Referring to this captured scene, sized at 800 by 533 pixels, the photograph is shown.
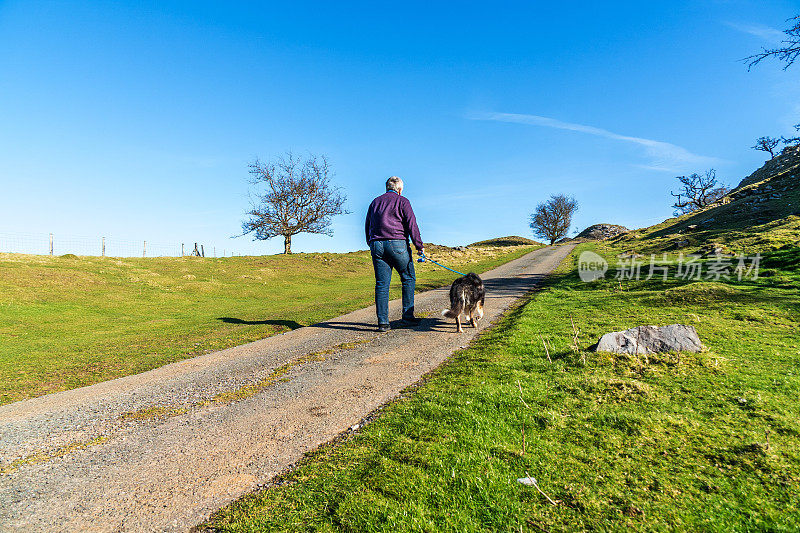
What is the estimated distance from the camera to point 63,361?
26.7 ft

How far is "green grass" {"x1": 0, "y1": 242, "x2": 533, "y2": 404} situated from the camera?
796 cm

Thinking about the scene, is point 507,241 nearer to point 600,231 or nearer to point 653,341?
point 600,231

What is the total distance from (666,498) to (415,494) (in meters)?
1.77

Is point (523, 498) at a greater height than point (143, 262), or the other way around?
point (143, 262)

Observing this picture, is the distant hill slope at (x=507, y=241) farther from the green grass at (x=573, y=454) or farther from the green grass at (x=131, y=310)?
the green grass at (x=573, y=454)

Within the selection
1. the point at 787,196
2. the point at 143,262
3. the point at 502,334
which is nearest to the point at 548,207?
the point at 787,196

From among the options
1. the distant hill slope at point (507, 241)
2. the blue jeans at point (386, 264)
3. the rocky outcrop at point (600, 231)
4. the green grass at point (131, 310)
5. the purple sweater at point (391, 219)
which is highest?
the rocky outcrop at point (600, 231)

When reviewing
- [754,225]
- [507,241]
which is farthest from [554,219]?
[754,225]

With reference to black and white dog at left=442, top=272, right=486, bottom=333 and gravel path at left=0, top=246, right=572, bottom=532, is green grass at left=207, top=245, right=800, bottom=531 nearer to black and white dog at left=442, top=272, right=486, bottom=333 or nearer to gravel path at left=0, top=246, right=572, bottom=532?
gravel path at left=0, top=246, right=572, bottom=532

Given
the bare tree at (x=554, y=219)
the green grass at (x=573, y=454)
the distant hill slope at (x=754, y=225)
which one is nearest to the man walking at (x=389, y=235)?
the green grass at (x=573, y=454)

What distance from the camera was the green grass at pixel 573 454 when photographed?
252 cm

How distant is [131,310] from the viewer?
16.6 metres

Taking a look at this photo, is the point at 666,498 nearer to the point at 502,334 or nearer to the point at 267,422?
the point at 267,422

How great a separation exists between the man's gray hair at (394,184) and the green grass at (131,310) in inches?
215
